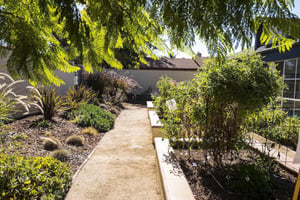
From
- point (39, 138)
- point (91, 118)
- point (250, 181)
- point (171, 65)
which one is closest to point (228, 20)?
point (250, 181)

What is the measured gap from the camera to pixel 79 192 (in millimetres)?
3723

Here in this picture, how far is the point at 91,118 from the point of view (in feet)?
27.7

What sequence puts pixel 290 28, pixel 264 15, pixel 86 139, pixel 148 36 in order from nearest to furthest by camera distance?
pixel 290 28 → pixel 264 15 → pixel 148 36 → pixel 86 139

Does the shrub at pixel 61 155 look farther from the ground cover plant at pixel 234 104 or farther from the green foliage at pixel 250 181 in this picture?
the green foliage at pixel 250 181

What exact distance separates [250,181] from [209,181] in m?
0.69

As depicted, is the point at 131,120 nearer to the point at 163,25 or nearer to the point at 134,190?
the point at 134,190

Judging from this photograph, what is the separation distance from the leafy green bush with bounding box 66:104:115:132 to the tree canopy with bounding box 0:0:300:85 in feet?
19.7

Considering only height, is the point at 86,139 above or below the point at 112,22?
below

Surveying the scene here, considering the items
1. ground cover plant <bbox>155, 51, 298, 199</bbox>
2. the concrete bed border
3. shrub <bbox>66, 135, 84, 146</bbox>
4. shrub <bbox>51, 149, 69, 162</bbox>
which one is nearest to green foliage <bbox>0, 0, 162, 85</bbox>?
ground cover plant <bbox>155, 51, 298, 199</bbox>

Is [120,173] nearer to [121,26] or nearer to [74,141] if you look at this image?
[74,141]

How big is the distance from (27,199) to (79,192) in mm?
1068

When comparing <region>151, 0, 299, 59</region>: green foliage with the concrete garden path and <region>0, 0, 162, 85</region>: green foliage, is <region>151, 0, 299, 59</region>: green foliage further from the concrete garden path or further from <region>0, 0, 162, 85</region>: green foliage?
the concrete garden path

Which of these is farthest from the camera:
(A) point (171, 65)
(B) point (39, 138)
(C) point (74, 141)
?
(A) point (171, 65)

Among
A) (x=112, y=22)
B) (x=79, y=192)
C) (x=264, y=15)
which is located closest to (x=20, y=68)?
(x=112, y=22)
